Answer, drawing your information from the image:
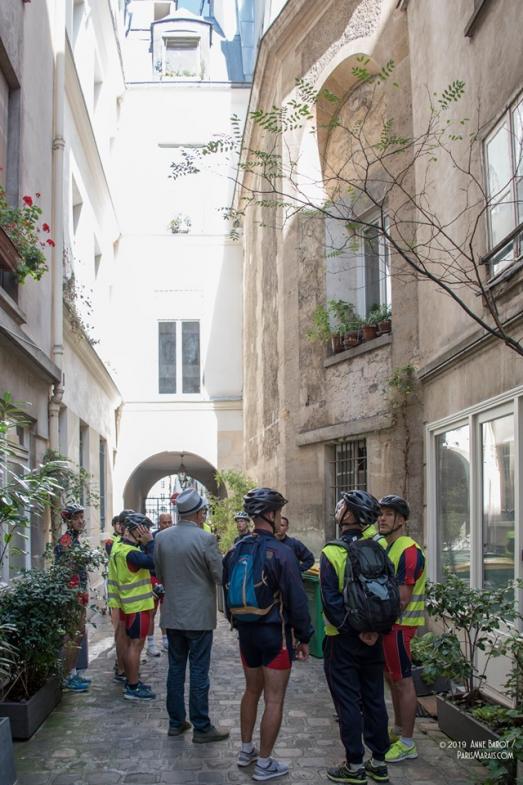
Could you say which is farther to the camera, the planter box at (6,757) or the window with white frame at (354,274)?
the window with white frame at (354,274)

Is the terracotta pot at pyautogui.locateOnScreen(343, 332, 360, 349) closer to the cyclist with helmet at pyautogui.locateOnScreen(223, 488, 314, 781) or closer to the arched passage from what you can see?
the cyclist with helmet at pyautogui.locateOnScreen(223, 488, 314, 781)

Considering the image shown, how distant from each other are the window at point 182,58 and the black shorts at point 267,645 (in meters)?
21.1

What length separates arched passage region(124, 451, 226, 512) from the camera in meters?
25.4

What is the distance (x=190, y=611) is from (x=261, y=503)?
1226 mm

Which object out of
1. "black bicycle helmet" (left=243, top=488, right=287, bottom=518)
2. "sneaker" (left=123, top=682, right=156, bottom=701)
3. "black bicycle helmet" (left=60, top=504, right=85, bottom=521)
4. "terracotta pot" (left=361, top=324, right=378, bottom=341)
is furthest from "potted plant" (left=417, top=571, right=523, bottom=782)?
"terracotta pot" (left=361, top=324, right=378, bottom=341)

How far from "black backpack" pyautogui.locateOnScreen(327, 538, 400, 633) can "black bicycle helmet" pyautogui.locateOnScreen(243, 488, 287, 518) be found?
22.6 inches

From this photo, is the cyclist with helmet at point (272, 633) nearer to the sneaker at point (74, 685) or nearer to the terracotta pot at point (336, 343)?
the sneaker at point (74, 685)

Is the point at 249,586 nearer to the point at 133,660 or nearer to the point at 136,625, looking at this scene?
the point at 136,625

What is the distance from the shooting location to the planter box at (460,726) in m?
5.39

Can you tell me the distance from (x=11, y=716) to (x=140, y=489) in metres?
22.9

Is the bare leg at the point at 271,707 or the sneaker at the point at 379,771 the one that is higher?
the bare leg at the point at 271,707

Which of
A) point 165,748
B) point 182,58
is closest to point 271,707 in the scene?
point 165,748

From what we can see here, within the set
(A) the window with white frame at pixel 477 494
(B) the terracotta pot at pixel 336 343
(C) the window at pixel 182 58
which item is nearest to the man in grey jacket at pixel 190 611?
(A) the window with white frame at pixel 477 494

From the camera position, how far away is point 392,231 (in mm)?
10492
